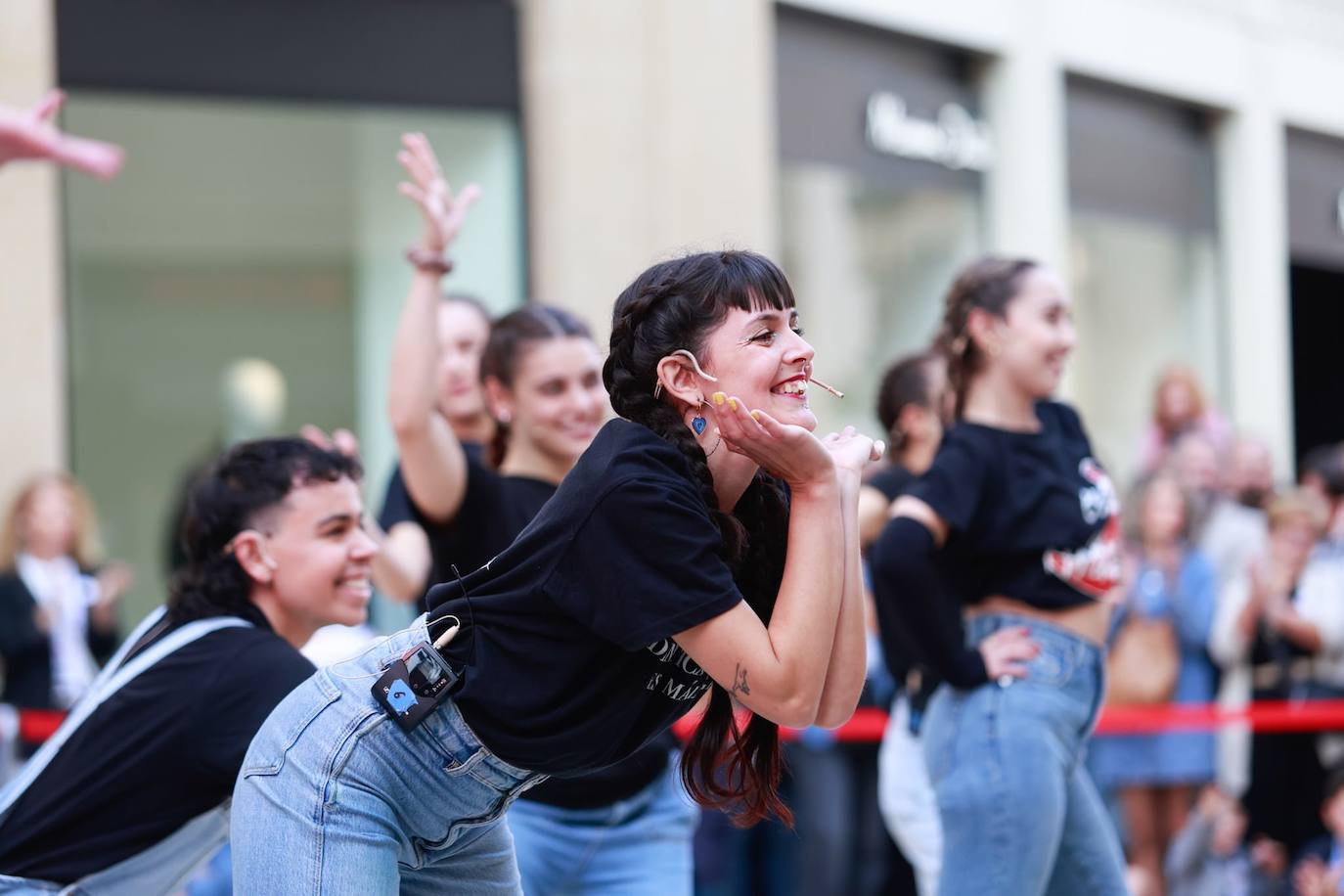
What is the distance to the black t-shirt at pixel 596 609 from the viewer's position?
9.61 feet

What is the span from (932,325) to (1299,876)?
6019 mm

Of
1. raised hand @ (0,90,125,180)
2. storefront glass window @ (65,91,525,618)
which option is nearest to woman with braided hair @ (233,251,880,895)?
raised hand @ (0,90,125,180)

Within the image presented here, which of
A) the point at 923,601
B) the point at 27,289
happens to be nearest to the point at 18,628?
the point at 27,289

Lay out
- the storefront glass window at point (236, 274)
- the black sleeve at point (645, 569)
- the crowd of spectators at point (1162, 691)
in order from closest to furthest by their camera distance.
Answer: the black sleeve at point (645, 569) < the crowd of spectators at point (1162, 691) < the storefront glass window at point (236, 274)

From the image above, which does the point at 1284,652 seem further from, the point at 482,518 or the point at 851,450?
the point at 851,450

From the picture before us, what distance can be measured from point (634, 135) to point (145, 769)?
7767 millimetres

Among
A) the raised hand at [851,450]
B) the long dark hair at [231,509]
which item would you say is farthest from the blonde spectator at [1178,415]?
the raised hand at [851,450]

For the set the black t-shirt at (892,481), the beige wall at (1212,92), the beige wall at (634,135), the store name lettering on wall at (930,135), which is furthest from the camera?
the beige wall at (1212,92)

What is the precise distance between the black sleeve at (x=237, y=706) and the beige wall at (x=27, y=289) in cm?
534

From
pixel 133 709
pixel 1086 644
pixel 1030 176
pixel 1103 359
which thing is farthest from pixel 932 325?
pixel 133 709

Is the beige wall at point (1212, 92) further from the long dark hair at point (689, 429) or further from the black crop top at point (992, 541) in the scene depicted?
the long dark hair at point (689, 429)

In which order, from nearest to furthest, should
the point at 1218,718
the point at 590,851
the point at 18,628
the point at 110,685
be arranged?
the point at 110,685, the point at 590,851, the point at 18,628, the point at 1218,718

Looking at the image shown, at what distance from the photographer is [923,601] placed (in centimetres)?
451

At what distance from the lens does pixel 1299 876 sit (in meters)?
7.74
